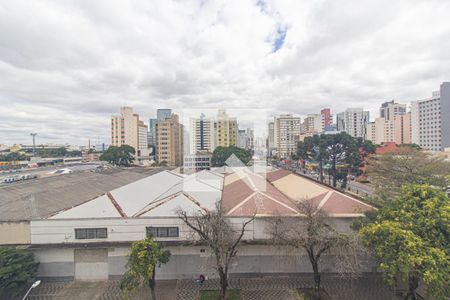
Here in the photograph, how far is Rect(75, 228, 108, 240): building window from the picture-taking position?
29.4 ft

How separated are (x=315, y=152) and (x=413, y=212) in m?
17.9

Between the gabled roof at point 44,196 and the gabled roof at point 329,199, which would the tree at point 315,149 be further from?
the gabled roof at point 44,196

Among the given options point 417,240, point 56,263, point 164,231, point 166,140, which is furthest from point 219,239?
point 166,140

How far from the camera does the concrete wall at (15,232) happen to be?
8898mm

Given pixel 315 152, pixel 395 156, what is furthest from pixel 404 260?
pixel 315 152

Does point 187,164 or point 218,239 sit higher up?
point 187,164

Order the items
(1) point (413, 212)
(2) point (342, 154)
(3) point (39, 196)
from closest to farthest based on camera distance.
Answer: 1. (1) point (413, 212)
2. (3) point (39, 196)
3. (2) point (342, 154)

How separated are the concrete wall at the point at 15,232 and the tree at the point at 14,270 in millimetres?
791

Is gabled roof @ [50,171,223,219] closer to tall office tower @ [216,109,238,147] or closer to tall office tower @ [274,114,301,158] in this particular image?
tall office tower @ [216,109,238,147]

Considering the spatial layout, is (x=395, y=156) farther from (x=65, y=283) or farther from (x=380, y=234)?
(x=65, y=283)

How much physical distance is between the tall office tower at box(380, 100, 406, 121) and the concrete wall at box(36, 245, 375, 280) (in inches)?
2700

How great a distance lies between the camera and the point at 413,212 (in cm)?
668

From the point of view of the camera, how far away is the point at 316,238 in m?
7.04

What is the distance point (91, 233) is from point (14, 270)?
2507 mm
